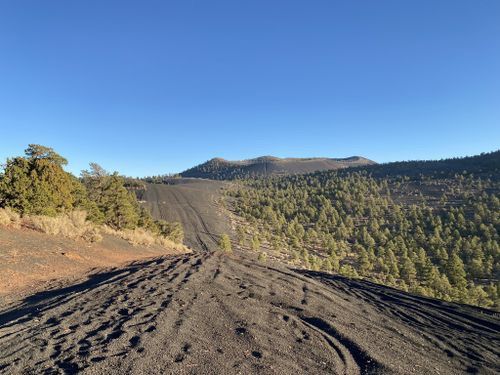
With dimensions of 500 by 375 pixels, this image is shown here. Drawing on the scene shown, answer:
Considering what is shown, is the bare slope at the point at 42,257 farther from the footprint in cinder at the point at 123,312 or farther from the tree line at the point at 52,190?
the footprint in cinder at the point at 123,312

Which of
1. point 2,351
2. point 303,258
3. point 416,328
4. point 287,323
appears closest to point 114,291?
point 2,351

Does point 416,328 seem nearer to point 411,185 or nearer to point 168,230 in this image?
point 168,230

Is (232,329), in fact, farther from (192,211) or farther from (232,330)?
(192,211)

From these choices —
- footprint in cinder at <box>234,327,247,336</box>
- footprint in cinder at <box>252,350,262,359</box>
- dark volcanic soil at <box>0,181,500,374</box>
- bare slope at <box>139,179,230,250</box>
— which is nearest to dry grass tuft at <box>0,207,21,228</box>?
dark volcanic soil at <box>0,181,500,374</box>

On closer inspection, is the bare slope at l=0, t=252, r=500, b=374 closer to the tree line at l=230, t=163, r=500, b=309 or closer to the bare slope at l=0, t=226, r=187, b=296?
the bare slope at l=0, t=226, r=187, b=296

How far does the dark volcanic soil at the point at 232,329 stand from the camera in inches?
273

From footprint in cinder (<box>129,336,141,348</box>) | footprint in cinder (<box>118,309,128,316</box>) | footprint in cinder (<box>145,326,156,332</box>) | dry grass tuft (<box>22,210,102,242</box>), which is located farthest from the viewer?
dry grass tuft (<box>22,210,102,242</box>)

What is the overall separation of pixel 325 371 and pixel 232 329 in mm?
2643

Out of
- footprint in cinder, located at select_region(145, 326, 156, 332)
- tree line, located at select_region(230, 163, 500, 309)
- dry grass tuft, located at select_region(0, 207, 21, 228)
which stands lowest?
tree line, located at select_region(230, 163, 500, 309)

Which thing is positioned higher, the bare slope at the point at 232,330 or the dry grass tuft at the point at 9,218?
the dry grass tuft at the point at 9,218

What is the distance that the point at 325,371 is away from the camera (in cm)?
704

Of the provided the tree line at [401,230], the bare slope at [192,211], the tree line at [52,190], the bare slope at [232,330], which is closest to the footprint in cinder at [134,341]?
the bare slope at [232,330]

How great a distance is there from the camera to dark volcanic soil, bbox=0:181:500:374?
6.92 m

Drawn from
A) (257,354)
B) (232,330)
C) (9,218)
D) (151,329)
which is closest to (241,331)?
(232,330)
